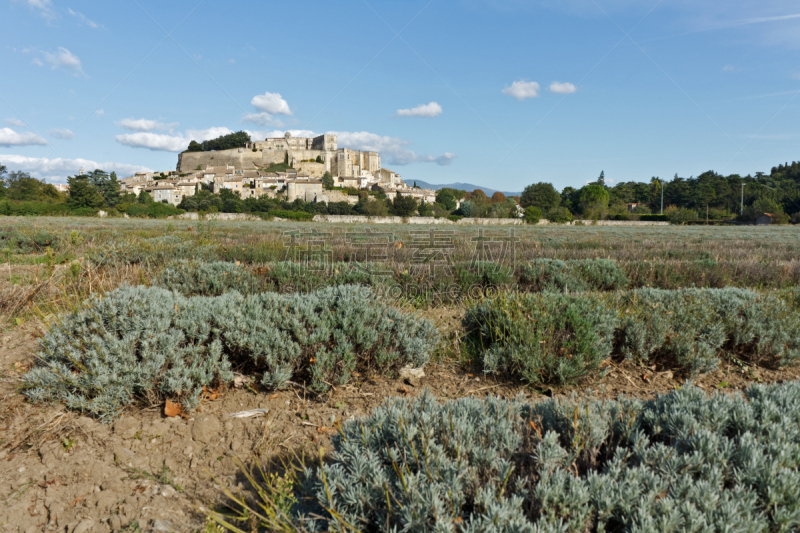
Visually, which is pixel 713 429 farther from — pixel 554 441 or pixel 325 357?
pixel 325 357

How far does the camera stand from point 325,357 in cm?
358

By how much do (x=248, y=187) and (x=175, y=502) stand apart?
336ft

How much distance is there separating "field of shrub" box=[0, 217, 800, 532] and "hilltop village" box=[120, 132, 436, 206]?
286 ft

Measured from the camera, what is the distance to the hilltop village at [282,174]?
3693 inches

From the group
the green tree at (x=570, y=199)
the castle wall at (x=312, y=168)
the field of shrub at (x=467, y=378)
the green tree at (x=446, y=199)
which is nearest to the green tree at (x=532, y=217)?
the field of shrub at (x=467, y=378)

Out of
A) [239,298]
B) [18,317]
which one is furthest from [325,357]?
[18,317]

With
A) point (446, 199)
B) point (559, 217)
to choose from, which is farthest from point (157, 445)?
point (446, 199)

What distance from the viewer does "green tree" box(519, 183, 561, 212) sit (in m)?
91.8

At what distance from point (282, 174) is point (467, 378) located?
108023mm

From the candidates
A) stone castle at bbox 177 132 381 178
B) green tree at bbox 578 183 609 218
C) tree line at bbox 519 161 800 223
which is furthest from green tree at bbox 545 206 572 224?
stone castle at bbox 177 132 381 178

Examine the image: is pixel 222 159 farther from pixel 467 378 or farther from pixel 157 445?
pixel 157 445

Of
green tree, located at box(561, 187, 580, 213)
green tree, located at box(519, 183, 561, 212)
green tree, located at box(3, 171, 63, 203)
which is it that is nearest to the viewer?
green tree, located at box(3, 171, 63, 203)

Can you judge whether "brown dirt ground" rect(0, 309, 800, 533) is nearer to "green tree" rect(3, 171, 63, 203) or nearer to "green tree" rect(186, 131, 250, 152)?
"green tree" rect(3, 171, 63, 203)

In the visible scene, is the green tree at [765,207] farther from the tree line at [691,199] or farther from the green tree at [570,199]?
the green tree at [570,199]
